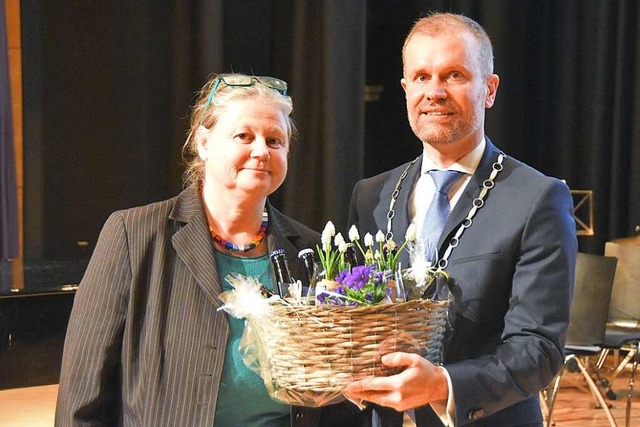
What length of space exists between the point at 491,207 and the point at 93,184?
590 cm

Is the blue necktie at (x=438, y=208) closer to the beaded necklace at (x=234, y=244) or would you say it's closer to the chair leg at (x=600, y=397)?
the beaded necklace at (x=234, y=244)

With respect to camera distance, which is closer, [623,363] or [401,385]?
[401,385]

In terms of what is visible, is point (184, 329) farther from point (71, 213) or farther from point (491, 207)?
point (71, 213)

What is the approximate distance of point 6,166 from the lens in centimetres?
693

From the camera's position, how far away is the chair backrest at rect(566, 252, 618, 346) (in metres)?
5.21

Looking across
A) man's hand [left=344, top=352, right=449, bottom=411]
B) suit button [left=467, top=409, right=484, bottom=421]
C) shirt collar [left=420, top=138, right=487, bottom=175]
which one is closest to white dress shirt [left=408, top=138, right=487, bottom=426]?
shirt collar [left=420, top=138, right=487, bottom=175]

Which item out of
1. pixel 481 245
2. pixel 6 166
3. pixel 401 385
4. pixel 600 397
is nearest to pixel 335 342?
pixel 401 385

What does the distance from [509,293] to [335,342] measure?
0.57 meters

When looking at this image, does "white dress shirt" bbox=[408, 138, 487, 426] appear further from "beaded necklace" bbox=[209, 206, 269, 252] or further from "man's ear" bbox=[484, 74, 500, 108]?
"beaded necklace" bbox=[209, 206, 269, 252]

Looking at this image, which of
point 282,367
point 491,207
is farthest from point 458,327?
point 282,367

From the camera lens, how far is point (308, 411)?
222cm

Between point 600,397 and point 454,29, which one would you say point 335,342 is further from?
point 600,397

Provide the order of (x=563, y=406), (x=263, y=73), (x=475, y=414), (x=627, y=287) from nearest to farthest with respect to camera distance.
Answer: (x=475, y=414)
(x=627, y=287)
(x=563, y=406)
(x=263, y=73)

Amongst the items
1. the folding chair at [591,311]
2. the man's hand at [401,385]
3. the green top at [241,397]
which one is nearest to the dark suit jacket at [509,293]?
the man's hand at [401,385]
